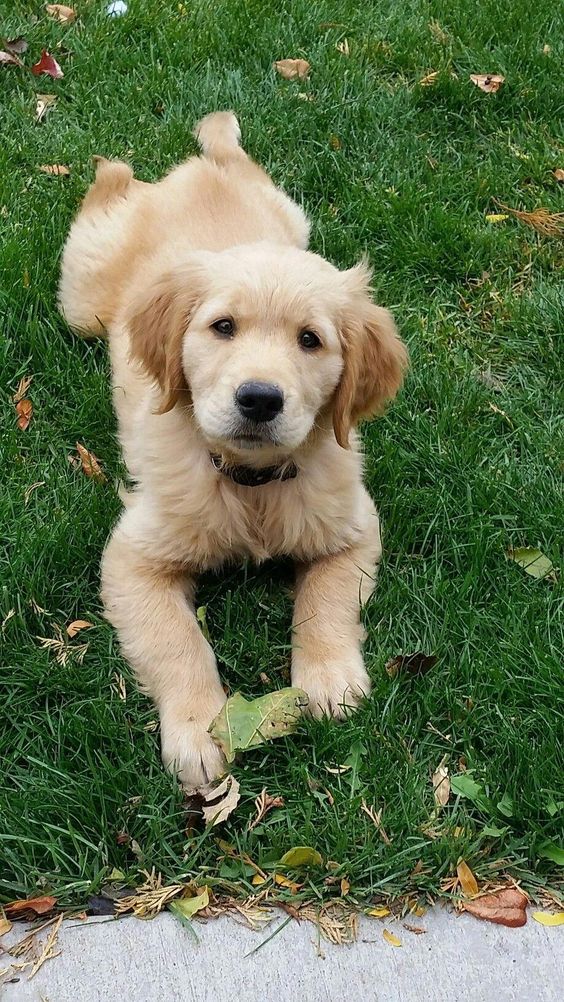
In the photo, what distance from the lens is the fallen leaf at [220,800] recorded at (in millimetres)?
2131

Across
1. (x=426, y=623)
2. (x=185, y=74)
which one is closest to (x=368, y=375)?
(x=426, y=623)

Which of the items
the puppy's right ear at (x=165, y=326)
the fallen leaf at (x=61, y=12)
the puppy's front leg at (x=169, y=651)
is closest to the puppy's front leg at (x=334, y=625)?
the puppy's front leg at (x=169, y=651)

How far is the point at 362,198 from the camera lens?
424 cm

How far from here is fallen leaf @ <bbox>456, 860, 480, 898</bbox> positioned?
2086mm

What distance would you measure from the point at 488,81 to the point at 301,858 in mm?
4338

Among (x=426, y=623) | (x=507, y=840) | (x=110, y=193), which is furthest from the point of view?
(x=110, y=193)

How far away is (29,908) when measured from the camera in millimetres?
1977

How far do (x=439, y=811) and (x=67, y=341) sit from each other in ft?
7.66

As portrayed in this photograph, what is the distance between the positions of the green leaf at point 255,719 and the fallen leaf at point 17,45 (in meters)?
4.00

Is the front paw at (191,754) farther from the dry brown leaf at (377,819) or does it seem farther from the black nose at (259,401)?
the black nose at (259,401)

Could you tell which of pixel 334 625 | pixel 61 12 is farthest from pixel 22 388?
pixel 61 12

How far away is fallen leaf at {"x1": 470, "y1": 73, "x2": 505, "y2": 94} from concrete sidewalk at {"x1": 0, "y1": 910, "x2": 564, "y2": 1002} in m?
4.30

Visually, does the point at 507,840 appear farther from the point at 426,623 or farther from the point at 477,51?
the point at 477,51

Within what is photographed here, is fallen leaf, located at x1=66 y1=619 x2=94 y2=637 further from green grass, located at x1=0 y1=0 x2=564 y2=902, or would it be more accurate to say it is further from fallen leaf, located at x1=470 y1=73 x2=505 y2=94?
fallen leaf, located at x1=470 y1=73 x2=505 y2=94
